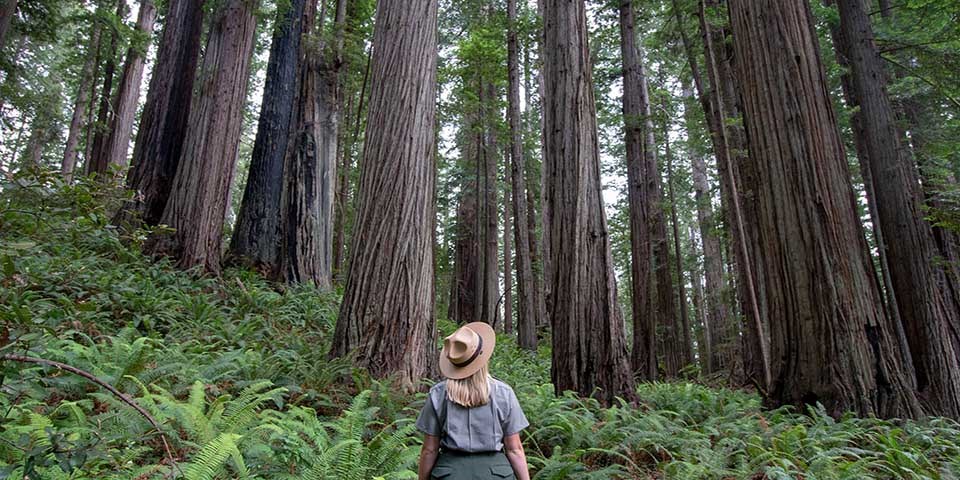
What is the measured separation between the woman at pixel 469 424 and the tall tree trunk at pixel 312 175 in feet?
24.2

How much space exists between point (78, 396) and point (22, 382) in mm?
356

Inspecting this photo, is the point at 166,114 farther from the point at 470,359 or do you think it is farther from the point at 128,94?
the point at 470,359

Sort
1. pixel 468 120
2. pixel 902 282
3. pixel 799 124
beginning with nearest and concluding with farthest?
pixel 799 124 < pixel 902 282 < pixel 468 120

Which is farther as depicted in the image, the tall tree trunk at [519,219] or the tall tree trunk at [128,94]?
the tall tree trunk at [128,94]

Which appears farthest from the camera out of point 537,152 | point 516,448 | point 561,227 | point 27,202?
point 537,152

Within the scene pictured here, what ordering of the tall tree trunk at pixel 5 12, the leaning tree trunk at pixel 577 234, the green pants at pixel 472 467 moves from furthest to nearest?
the tall tree trunk at pixel 5 12
the leaning tree trunk at pixel 577 234
the green pants at pixel 472 467

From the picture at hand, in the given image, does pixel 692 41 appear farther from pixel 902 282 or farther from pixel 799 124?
pixel 799 124

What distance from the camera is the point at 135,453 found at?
9.09 feet

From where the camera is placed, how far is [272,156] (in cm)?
971

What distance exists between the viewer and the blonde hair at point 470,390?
265cm

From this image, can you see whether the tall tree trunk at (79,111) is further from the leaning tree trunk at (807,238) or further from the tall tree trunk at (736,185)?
the leaning tree trunk at (807,238)

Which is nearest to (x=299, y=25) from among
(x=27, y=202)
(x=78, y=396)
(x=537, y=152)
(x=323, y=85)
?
(x=323, y=85)

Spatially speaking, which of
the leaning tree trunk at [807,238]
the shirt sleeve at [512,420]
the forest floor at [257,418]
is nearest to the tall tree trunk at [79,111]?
the forest floor at [257,418]

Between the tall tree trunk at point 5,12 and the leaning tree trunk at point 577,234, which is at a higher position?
the tall tree trunk at point 5,12
